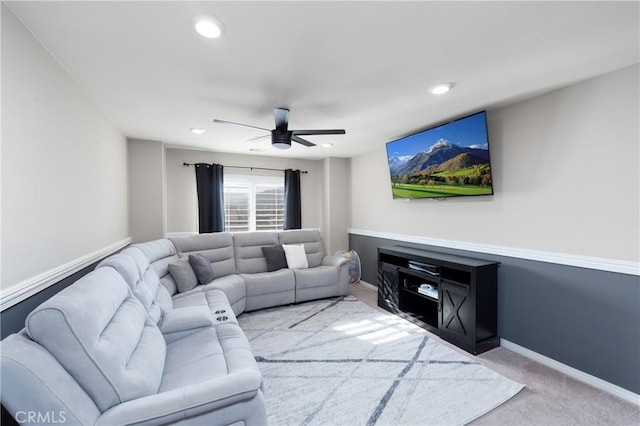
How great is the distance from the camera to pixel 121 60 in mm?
1863

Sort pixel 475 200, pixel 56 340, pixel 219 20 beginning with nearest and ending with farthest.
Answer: pixel 56 340, pixel 219 20, pixel 475 200

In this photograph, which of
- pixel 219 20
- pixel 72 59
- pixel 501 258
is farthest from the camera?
pixel 501 258


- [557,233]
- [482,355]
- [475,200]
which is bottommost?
[482,355]

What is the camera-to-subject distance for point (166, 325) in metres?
1.95

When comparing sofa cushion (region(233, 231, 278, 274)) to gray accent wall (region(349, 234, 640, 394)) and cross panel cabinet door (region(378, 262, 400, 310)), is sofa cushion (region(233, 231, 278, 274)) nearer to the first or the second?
cross panel cabinet door (region(378, 262, 400, 310))

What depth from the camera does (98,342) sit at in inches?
44.9

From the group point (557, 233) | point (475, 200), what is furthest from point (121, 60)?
point (557, 233)

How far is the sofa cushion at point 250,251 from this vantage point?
156 inches

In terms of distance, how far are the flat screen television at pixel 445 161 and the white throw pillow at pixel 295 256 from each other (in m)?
1.69

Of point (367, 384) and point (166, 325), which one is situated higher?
point (166, 325)

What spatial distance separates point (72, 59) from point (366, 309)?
149 inches

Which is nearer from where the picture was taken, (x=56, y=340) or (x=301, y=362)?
(x=56, y=340)

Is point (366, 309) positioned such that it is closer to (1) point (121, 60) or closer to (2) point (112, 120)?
(1) point (121, 60)

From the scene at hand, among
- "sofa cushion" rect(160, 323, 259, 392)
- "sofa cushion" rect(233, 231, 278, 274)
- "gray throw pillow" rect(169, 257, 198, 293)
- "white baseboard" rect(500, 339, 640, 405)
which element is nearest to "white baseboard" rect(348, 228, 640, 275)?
"white baseboard" rect(500, 339, 640, 405)
